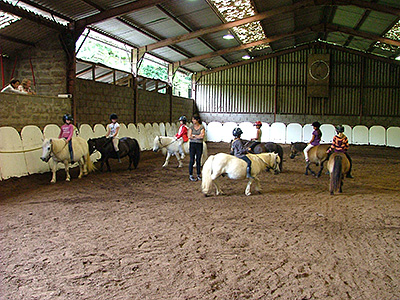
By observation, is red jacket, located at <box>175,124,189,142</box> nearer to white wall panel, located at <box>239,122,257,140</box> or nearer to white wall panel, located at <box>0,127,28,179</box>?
white wall panel, located at <box>0,127,28,179</box>

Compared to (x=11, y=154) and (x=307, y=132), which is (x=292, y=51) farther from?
(x=11, y=154)

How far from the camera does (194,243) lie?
486 cm

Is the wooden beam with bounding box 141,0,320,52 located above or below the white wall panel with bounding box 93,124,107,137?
above

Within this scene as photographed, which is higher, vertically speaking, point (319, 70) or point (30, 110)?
point (319, 70)

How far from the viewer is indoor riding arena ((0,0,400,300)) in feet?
12.9

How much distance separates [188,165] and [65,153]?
4.99 metres

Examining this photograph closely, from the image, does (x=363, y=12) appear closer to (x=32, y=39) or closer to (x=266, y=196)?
(x=266, y=196)

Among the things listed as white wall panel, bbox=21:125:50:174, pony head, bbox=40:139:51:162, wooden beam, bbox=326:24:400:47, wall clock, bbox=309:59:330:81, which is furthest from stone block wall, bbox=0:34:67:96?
wall clock, bbox=309:59:330:81

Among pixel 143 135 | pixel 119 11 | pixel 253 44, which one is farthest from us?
pixel 253 44

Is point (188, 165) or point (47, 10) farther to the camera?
point (188, 165)

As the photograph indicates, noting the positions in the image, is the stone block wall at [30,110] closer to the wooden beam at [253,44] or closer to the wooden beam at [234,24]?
the wooden beam at [234,24]

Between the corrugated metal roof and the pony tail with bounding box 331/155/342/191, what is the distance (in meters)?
8.41

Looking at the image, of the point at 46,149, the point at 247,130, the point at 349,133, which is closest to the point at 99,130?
the point at 46,149

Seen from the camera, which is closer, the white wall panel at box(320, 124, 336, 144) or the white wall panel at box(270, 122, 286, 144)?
the white wall panel at box(320, 124, 336, 144)
